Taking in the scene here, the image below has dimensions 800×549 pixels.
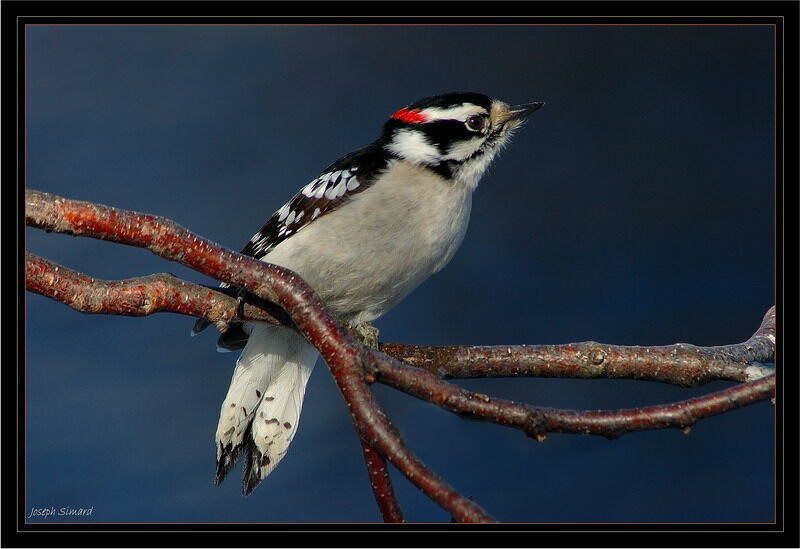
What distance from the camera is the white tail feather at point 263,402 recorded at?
1689 mm

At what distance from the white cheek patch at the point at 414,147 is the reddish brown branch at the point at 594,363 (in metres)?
0.57

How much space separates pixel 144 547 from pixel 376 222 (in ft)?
2.87

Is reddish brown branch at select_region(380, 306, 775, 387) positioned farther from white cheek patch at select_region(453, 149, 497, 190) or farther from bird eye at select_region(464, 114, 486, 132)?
bird eye at select_region(464, 114, 486, 132)

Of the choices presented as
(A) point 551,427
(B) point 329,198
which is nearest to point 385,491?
(A) point 551,427

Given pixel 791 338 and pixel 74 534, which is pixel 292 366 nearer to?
pixel 74 534

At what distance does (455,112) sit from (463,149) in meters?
0.10

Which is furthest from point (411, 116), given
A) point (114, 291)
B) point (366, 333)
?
point (114, 291)

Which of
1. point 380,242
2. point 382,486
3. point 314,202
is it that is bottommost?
point 382,486

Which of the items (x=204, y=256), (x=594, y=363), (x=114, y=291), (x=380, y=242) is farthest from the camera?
(x=380, y=242)

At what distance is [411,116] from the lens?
1882 millimetres

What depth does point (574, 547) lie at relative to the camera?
92 centimetres

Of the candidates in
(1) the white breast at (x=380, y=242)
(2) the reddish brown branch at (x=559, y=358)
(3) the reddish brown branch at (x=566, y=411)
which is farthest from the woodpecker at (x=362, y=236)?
(3) the reddish brown branch at (x=566, y=411)

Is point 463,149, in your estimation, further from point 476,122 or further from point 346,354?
point 346,354

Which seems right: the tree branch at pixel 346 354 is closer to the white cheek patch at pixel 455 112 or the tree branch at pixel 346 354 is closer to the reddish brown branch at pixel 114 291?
A: the reddish brown branch at pixel 114 291
